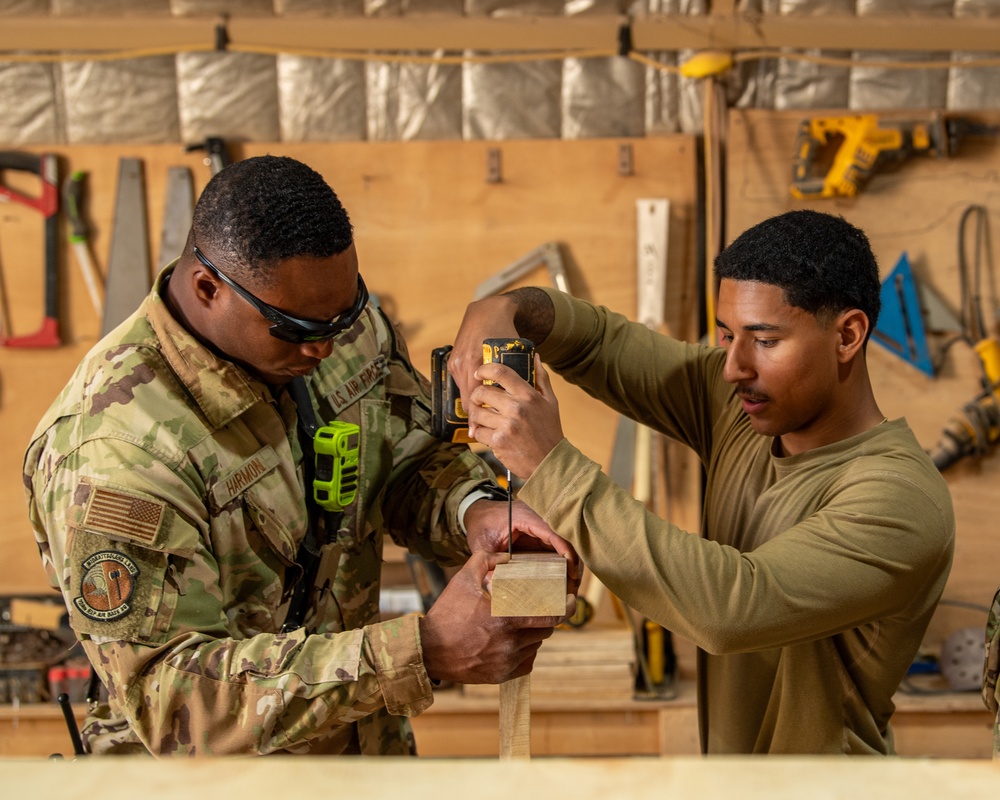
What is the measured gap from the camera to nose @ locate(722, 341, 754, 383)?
1811mm

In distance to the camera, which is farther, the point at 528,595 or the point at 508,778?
the point at 528,595

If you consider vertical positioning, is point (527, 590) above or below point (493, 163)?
below

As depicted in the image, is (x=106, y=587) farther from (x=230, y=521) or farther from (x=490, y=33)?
(x=490, y=33)

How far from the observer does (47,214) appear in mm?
3994

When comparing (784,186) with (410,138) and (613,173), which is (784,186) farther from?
(410,138)

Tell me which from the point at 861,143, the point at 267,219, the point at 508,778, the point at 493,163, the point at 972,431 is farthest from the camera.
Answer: the point at 493,163

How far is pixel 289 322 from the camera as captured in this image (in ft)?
5.53

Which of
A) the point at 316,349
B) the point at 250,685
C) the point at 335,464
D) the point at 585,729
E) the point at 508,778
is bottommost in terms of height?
the point at 585,729

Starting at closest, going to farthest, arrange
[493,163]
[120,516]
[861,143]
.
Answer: [120,516] → [861,143] → [493,163]

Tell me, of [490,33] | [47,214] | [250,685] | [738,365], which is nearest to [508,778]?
[250,685]

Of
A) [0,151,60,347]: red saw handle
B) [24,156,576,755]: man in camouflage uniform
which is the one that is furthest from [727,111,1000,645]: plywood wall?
[0,151,60,347]: red saw handle

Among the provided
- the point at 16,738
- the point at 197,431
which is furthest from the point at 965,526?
the point at 16,738

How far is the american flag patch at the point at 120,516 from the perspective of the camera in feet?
4.93

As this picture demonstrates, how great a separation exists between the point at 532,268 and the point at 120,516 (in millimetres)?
2810
